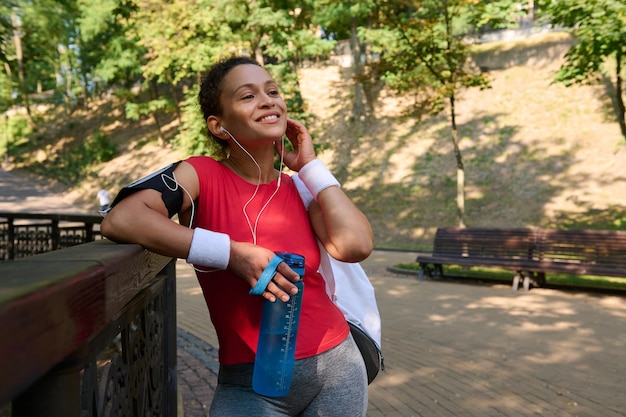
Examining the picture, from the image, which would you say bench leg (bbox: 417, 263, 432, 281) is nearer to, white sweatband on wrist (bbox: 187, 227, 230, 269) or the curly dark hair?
the curly dark hair

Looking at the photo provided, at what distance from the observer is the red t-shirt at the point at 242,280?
6.41 ft

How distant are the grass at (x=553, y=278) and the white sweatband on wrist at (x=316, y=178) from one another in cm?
1024

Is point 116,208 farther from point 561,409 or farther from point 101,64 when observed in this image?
point 101,64

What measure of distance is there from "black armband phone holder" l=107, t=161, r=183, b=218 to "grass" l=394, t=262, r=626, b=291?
1068 cm

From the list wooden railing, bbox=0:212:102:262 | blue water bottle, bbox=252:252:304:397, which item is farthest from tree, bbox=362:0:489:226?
blue water bottle, bbox=252:252:304:397

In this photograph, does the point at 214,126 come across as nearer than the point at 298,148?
Yes

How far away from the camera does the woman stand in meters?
1.81

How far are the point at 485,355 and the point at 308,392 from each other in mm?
5109

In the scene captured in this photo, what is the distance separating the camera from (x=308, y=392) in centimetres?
195

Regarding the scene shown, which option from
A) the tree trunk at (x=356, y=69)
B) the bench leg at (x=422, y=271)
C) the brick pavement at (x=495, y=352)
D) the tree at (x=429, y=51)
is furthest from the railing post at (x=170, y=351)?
the tree trunk at (x=356, y=69)

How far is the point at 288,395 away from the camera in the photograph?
6.31ft

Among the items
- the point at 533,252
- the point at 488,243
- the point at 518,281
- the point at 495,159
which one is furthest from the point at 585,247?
the point at 495,159

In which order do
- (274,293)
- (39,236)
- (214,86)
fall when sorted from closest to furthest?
(274,293), (214,86), (39,236)

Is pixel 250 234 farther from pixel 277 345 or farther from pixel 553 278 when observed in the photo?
pixel 553 278
